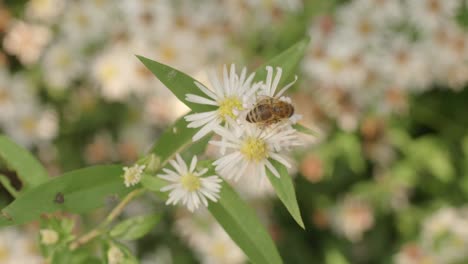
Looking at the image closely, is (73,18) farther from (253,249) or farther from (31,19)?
(253,249)

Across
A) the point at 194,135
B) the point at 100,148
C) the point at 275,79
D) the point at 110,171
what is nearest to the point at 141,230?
the point at 110,171

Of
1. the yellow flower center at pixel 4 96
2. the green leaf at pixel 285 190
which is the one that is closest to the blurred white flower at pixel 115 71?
the yellow flower center at pixel 4 96

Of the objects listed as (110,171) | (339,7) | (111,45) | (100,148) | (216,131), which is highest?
(111,45)

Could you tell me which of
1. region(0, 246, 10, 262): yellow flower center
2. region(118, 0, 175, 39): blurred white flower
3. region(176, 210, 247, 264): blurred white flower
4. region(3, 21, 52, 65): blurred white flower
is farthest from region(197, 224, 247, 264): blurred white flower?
region(3, 21, 52, 65): blurred white flower

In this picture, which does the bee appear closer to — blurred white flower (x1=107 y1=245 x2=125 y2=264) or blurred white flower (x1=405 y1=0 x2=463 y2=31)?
blurred white flower (x1=107 y1=245 x2=125 y2=264)

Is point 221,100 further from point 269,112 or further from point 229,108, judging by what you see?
point 269,112
